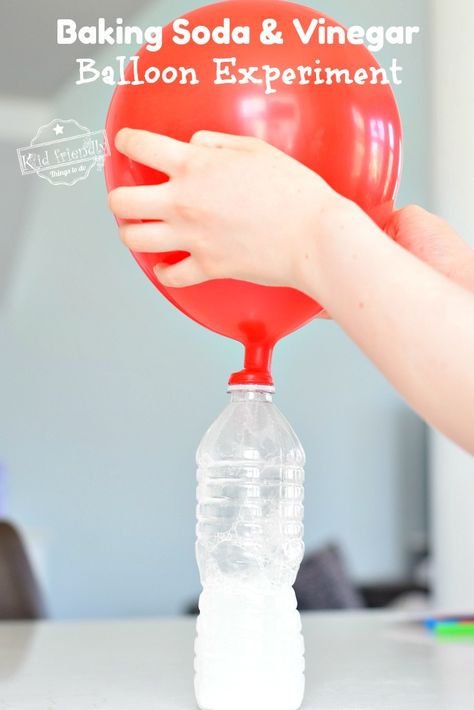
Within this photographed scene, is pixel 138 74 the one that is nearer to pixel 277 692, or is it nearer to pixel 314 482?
pixel 277 692

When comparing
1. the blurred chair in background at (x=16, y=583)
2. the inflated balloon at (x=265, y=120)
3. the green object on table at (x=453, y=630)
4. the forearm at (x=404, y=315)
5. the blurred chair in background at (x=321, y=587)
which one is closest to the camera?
the forearm at (x=404, y=315)

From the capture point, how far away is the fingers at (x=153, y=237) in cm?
72

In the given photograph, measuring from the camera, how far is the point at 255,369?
0.88 metres

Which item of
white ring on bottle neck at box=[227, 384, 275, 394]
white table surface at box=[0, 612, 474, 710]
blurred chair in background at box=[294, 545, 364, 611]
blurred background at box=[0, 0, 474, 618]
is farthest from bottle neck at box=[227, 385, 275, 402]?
blurred background at box=[0, 0, 474, 618]

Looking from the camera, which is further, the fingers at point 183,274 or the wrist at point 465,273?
the wrist at point 465,273

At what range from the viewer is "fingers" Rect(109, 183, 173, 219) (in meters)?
0.71

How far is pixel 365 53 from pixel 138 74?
0.21m

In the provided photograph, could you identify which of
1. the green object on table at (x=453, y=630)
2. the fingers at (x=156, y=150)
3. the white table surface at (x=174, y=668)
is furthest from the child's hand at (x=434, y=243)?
the green object on table at (x=453, y=630)

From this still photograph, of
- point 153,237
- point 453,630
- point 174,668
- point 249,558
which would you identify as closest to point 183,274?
point 153,237

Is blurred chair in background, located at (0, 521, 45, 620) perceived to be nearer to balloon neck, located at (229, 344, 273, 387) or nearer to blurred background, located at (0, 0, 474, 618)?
balloon neck, located at (229, 344, 273, 387)

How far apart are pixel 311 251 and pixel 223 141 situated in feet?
0.37

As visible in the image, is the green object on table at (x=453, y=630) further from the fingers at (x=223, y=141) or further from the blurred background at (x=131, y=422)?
the blurred background at (x=131, y=422)

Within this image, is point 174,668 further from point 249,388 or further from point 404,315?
point 404,315

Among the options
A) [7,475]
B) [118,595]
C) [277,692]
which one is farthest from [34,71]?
[277,692]
